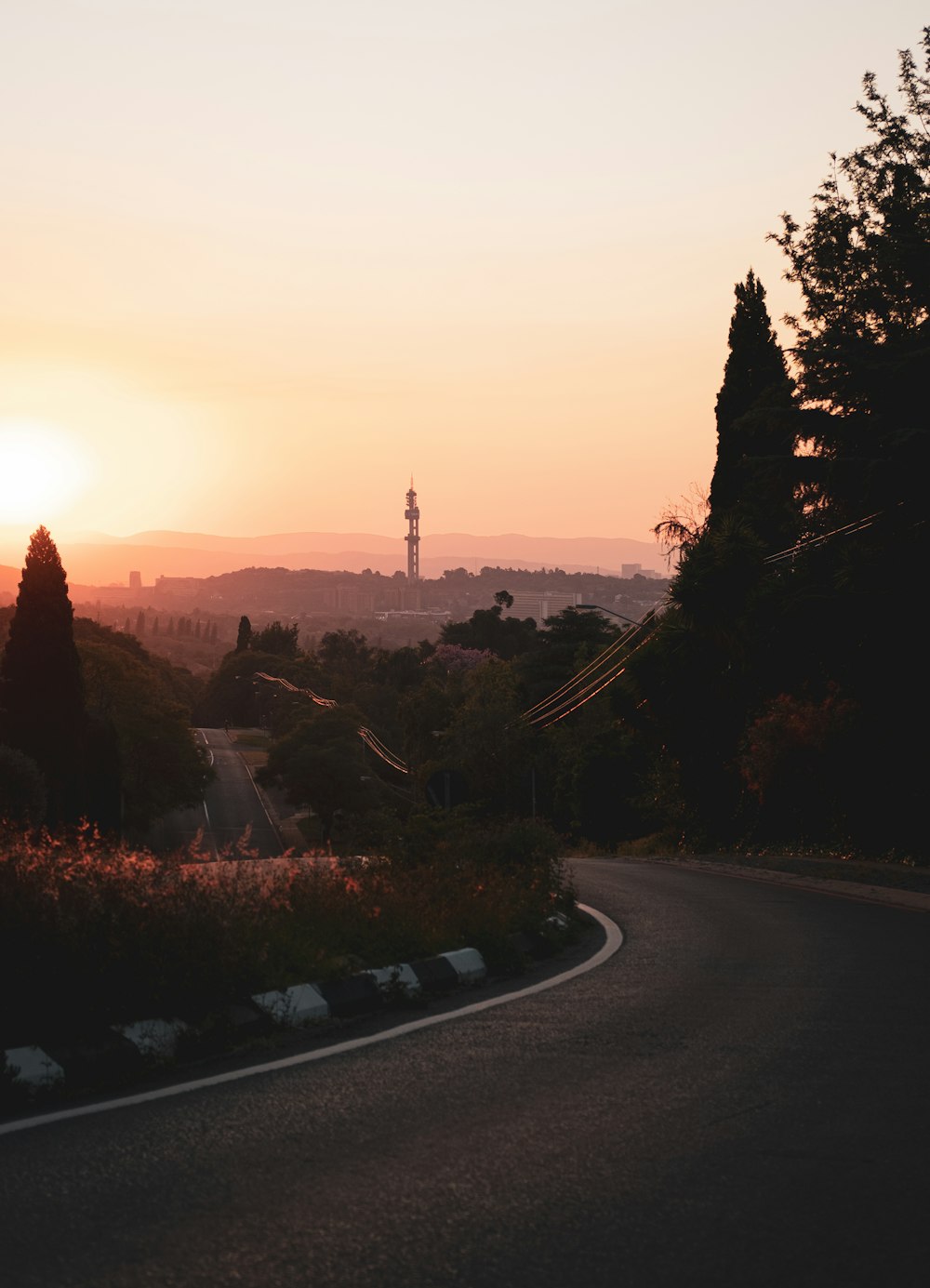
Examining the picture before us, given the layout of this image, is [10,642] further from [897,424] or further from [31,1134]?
[31,1134]

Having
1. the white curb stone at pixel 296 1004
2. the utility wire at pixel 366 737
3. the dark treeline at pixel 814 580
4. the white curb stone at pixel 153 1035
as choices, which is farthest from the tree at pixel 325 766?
the white curb stone at pixel 153 1035

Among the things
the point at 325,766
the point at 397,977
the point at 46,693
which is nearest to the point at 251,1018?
the point at 397,977

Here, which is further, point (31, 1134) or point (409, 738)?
point (409, 738)

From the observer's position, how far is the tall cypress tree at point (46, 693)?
55.8 m

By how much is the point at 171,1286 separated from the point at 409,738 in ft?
339

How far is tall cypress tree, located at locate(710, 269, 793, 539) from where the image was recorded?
3919cm

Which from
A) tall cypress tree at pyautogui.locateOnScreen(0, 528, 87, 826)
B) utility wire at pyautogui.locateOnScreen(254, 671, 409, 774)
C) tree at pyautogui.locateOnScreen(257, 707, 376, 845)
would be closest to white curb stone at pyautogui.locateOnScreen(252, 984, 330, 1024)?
tall cypress tree at pyautogui.locateOnScreen(0, 528, 87, 826)

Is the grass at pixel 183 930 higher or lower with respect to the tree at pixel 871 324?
lower

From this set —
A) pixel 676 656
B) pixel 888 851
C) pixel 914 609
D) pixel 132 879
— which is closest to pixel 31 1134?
pixel 132 879

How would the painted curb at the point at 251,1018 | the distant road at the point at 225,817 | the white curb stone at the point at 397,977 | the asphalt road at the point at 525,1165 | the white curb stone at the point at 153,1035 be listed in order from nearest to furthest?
1. the asphalt road at the point at 525,1165
2. the painted curb at the point at 251,1018
3. the white curb stone at the point at 153,1035
4. the white curb stone at the point at 397,977
5. the distant road at the point at 225,817

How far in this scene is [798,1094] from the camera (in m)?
7.57

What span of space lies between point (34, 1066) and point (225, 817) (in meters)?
110

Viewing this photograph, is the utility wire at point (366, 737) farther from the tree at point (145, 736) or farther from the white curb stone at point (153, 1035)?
the white curb stone at point (153, 1035)

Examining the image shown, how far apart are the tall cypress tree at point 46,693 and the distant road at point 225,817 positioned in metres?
25.6
